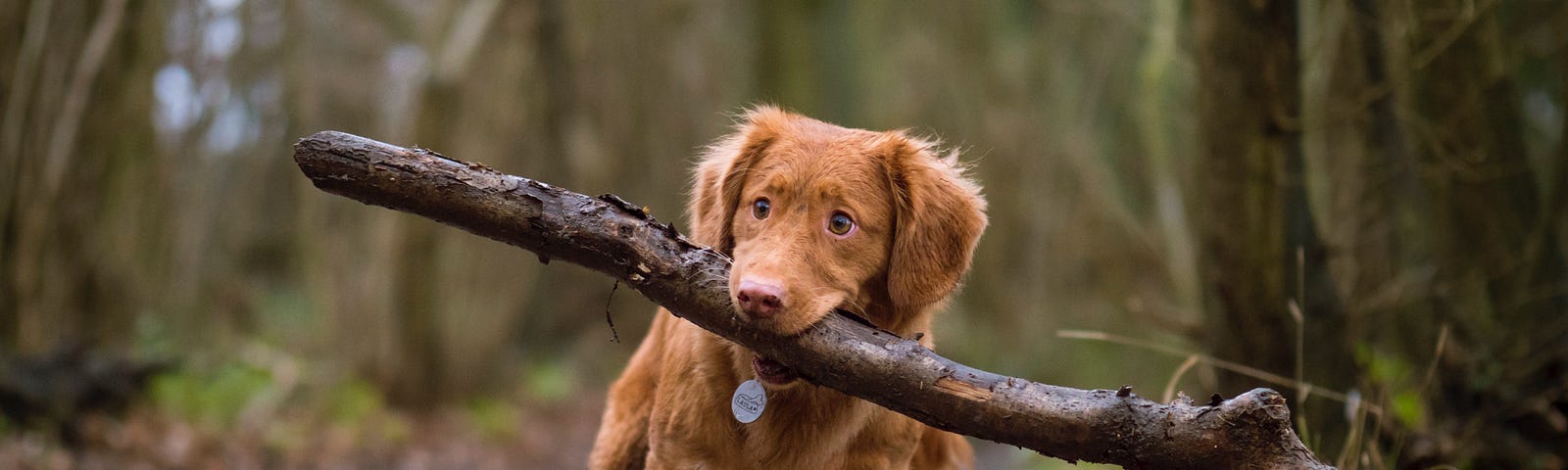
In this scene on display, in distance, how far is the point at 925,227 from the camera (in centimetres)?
375

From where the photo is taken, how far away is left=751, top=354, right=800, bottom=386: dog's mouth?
3.45m

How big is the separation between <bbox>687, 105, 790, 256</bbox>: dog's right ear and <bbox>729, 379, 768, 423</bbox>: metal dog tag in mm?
511

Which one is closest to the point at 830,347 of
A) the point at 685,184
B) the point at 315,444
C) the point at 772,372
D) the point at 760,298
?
the point at 760,298

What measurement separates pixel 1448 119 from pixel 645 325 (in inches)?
440

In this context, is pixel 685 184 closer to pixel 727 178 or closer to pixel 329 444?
pixel 329 444

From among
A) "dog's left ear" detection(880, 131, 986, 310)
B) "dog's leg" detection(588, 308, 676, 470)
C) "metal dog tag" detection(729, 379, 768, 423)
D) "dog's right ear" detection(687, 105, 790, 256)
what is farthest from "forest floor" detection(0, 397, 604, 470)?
"dog's left ear" detection(880, 131, 986, 310)

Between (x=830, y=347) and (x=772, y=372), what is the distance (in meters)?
0.40

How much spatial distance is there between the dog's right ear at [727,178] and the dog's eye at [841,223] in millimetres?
435

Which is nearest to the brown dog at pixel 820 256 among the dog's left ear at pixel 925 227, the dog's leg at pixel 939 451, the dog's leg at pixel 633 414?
the dog's left ear at pixel 925 227

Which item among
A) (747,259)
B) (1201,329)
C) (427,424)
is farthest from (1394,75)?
(427,424)

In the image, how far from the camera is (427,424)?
10.8 metres

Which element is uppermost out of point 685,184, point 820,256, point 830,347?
point 685,184

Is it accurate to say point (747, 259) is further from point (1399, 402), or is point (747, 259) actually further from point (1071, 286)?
point (1071, 286)

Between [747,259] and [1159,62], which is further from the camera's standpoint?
[1159,62]
